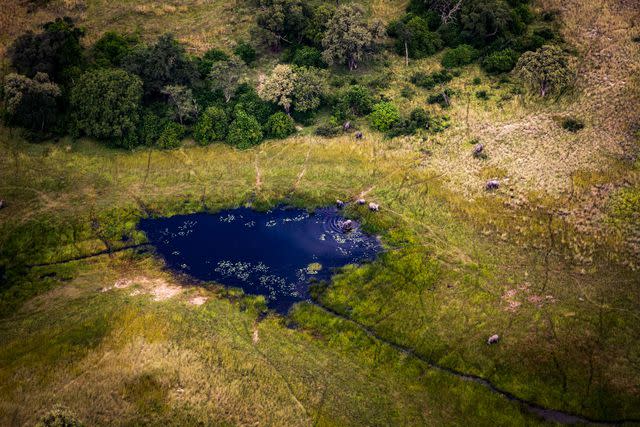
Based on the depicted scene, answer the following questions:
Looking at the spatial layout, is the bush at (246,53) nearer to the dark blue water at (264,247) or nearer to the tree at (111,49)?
the tree at (111,49)

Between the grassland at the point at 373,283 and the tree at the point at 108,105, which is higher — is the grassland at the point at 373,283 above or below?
below

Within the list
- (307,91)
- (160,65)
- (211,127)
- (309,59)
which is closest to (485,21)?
(309,59)

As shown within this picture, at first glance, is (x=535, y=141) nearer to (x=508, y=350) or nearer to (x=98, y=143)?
(x=508, y=350)

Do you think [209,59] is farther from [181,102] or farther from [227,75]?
[181,102]

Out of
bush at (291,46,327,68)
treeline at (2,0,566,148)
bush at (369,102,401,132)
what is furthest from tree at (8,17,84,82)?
bush at (369,102,401,132)

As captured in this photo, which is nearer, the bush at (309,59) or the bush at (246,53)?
the bush at (309,59)

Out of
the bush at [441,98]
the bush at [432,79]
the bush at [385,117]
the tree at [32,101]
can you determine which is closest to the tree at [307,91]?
the bush at [385,117]

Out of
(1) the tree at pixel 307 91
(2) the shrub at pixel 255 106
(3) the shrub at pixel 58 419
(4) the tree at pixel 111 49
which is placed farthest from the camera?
(4) the tree at pixel 111 49

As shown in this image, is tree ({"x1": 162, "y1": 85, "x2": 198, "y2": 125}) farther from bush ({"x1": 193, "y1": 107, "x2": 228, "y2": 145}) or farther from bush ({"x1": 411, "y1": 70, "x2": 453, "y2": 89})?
bush ({"x1": 411, "y1": 70, "x2": 453, "y2": 89})
